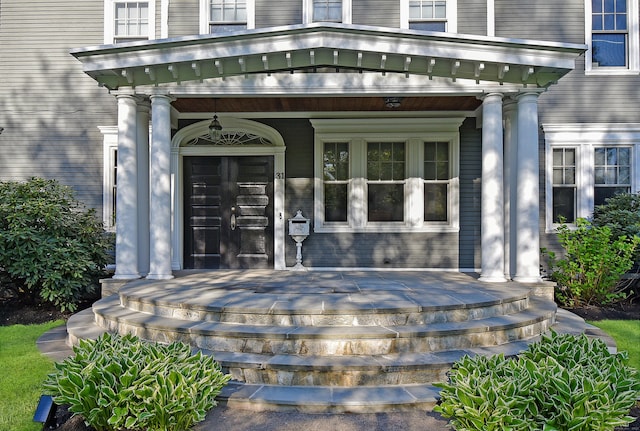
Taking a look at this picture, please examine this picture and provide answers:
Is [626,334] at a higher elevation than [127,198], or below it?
below

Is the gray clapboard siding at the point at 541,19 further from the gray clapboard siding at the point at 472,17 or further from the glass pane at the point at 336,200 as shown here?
the glass pane at the point at 336,200

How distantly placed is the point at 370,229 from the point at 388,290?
110 inches

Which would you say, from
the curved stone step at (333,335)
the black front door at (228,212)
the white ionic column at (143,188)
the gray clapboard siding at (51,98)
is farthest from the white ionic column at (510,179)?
the gray clapboard siding at (51,98)

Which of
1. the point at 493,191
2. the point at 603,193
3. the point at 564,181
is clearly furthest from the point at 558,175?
the point at 493,191

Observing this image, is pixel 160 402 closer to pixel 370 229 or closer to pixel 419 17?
pixel 370 229

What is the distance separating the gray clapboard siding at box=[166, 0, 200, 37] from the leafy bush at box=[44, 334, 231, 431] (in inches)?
283

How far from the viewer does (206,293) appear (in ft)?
17.6

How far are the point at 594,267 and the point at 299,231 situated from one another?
196 inches

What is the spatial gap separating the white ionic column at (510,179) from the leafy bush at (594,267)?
0.81 meters

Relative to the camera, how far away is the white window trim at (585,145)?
8.25 meters

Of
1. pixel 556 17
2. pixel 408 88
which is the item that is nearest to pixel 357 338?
pixel 408 88

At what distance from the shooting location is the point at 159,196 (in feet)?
20.9

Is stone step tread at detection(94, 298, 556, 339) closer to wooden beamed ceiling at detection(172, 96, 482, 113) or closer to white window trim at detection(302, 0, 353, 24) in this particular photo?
wooden beamed ceiling at detection(172, 96, 482, 113)

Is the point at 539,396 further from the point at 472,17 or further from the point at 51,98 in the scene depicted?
the point at 51,98
